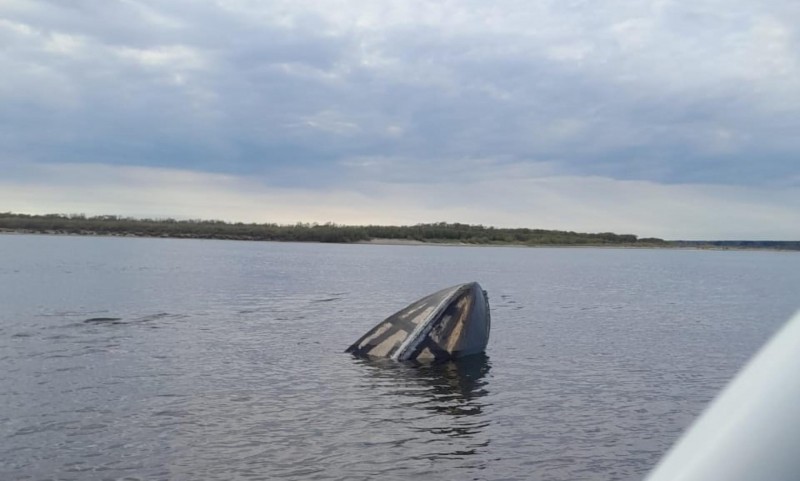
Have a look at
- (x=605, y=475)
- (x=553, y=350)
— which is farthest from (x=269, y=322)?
(x=605, y=475)

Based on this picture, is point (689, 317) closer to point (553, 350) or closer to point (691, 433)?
point (553, 350)

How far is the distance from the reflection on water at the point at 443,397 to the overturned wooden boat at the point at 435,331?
449mm

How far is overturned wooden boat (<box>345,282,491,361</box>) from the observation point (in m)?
21.0

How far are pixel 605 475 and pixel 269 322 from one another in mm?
19419

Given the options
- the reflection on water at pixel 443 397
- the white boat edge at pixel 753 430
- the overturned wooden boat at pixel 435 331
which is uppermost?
the white boat edge at pixel 753 430

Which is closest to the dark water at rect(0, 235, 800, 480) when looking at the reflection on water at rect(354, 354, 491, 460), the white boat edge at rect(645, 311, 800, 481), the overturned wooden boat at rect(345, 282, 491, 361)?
the reflection on water at rect(354, 354, 491, 460)

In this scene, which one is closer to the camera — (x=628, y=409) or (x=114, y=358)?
(x=628, y=409)

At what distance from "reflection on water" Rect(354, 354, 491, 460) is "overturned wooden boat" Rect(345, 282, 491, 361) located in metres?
0.45

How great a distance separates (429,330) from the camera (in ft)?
70.4

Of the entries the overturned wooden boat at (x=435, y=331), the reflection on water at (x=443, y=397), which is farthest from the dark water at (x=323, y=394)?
the overturned wooden boat at (x=435, y=331)

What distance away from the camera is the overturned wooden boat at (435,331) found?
2105 centimetres

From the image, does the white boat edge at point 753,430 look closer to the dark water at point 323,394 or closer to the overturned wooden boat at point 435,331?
the dark water at point 323,394

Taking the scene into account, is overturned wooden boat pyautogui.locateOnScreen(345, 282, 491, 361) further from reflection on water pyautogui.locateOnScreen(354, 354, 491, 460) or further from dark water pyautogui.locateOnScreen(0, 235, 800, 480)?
dark water pyautogui.locateOnScreen(0, 235, 800, 480)

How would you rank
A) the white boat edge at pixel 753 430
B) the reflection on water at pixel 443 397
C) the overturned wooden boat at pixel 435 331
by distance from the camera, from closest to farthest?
the white boat edge at pixel 753 430 < the reflection on water at pixel 443 397 < the overturned wooden boat at pixel 435 331
